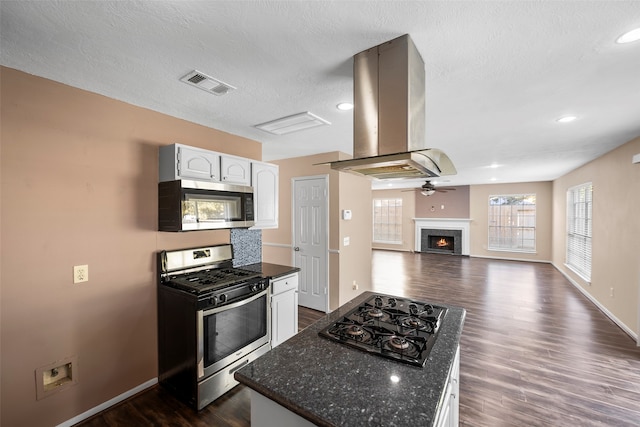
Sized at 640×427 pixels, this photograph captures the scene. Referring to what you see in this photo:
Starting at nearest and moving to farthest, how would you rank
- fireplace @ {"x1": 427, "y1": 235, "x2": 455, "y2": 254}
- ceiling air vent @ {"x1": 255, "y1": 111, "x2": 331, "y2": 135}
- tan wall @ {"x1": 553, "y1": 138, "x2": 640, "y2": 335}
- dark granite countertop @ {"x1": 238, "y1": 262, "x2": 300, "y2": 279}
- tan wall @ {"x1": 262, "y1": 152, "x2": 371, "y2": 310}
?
ceiling air vent @ {"x1": 255, "y1": 111, "x2": 331, "y2": 135}, dark granite countertop @ {"x1": 238, "y1": 262, "x2": 300, "y2": 279}, tan wall @ {"x1": 553, "y1": 138, "x2": 640, "y2": 335}, tan wall @ {"x1": 262, "y1": 152, "x2": 371, "y2": 310}, fireplace @ {"x1": 427, "y1": 235, "x2": 455, "y2": 254}

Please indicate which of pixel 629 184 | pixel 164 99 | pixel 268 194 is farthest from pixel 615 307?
pixel 164 99

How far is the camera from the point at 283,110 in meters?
2.49

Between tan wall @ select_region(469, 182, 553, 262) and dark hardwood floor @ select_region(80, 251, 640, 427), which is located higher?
tan wall @ select_region(469, 182, 553, 262)

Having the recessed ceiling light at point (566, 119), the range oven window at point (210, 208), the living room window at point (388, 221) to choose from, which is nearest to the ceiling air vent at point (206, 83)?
the range oven window at point (210, 208)

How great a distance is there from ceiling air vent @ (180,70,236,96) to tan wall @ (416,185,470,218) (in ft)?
30.2

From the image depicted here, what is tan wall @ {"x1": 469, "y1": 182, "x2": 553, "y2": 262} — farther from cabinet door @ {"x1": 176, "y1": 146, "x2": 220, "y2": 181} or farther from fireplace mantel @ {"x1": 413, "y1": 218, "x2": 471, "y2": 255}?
cabinet door @ {"x1": 176, "y1": 146, "x2": 220, "y2": 181}

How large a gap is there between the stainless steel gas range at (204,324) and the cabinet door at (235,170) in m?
0.79

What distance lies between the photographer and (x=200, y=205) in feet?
7.89

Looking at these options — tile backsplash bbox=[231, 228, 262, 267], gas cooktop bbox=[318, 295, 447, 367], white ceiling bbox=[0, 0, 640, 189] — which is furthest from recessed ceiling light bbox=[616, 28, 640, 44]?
tile backsplash bbox=[231, 228, 262, 267]

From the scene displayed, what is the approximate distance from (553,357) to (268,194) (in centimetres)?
367

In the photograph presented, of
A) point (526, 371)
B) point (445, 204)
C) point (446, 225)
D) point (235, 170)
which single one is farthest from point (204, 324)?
point (445, 204)

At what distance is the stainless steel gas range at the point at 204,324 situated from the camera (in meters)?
2.13

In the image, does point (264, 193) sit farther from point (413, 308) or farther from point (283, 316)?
point (413, 308)

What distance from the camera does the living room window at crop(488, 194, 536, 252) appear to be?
27.6 feet
